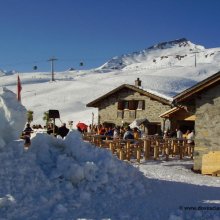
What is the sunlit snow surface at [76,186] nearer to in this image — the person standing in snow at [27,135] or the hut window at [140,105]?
the person standing in snow at [27,135]

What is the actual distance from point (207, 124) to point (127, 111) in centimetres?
2020

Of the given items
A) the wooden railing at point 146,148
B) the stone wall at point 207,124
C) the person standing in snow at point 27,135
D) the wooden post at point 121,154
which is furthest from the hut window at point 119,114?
→ the stone wall at point 207,124

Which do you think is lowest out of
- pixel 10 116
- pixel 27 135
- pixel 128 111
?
pixel 27 135

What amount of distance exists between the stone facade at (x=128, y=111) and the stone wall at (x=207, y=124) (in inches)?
678

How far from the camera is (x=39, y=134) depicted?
34.5ft

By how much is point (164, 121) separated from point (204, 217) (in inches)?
931

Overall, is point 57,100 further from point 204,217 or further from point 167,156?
point 204,217

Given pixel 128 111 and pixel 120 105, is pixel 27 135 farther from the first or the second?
pixel 120 105

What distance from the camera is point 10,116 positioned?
33.4ft

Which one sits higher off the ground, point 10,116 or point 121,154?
point 10,116

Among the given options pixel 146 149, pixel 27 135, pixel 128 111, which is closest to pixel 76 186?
pixel 146 149

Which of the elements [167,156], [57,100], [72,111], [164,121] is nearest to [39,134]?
[167,156]

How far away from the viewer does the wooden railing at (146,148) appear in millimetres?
17500

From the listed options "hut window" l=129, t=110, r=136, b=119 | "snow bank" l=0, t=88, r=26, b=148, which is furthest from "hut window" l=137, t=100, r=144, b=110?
"snow bank" l=0, t=88, r=26, b=148
